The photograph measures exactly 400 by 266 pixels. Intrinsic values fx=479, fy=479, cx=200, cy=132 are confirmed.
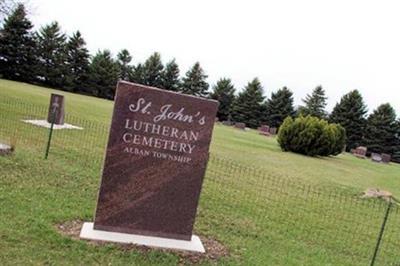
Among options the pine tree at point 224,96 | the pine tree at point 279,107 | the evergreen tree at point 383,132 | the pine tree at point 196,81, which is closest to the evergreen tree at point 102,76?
the pine tree at point 196,81

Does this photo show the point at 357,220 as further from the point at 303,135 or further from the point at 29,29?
the point at 29,29

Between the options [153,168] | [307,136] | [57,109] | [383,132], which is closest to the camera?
[153,168]

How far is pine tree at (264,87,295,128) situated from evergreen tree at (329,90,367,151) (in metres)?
6.13

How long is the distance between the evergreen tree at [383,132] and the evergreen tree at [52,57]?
109 feet

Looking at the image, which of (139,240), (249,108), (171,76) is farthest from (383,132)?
(139,240)

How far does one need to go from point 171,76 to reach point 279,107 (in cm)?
1500

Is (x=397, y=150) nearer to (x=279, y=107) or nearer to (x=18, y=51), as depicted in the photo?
(x=279, y=107)

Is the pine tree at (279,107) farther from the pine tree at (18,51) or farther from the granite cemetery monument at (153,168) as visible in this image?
the granite cemetery monument at (153,168)

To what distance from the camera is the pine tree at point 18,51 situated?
5022 centimetres

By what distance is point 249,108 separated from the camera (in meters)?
56.0

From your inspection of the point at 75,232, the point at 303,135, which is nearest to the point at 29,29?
the point at 303,135

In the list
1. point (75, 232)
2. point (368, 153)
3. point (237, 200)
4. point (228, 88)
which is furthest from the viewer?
point (228, 88)

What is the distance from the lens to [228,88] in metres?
59.4

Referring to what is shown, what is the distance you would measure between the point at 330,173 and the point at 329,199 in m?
6.42
